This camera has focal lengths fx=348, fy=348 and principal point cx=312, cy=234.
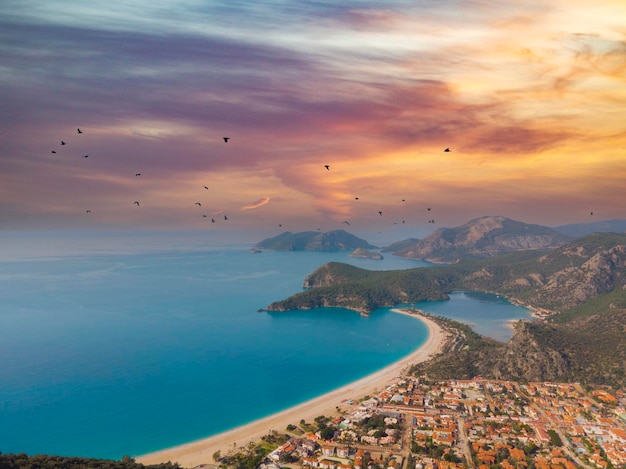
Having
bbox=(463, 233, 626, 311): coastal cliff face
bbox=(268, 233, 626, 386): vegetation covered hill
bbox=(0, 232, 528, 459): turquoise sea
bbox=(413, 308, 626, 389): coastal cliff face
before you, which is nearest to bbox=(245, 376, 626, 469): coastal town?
bbox=(413, 308, 626, 389): coastal cliff face

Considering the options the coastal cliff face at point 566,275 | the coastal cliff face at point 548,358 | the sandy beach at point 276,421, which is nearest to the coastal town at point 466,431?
the sandy beach at point 276,421

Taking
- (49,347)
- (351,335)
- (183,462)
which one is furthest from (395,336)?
(49,347)

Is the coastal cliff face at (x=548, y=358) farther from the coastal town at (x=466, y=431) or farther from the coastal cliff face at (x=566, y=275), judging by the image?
the coastal cliff face at (x=566, y=275)

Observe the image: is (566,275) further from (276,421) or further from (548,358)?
(276,421)

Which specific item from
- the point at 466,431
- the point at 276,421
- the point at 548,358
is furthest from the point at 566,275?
the point at 276,421

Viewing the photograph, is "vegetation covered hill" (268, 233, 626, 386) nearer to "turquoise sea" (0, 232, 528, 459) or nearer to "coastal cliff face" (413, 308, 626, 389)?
"coastal cliff face" (413, 308, 626, 389)

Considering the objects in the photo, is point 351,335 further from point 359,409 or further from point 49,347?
point 49,347
